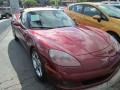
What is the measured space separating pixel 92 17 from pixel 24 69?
131 inches

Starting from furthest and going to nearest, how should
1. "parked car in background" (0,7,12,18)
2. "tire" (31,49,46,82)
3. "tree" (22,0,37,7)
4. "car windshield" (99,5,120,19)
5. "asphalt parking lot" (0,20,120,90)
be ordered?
"tree" (22,0,37,7) < "parked car in background" (0,7,12,18) < "car windshield" (99,5,120,19) < "asphalt parking lot" (0,20,120,90) < "tire" (31,49,46,82)

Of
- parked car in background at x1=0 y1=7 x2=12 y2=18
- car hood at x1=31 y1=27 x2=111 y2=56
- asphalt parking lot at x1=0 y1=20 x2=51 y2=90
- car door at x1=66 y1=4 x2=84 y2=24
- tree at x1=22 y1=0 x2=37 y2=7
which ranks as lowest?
tree at x1=22 y1=0 x2=37 y2=7

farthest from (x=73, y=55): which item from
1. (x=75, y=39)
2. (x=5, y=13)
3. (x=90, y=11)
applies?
(x=5, y=13)

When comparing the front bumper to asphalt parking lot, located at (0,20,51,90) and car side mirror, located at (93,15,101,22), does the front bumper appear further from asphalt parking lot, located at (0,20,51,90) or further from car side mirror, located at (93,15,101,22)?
car side mirror, located at (93,15,101,22)

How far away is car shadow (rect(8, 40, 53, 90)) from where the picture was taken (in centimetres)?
419

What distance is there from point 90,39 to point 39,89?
131 centimetres

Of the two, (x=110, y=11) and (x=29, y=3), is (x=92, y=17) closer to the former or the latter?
(x=110, y=11)

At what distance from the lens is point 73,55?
3686 millimetres

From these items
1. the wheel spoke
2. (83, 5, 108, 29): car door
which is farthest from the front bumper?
(83, 5, 108, 29): car door

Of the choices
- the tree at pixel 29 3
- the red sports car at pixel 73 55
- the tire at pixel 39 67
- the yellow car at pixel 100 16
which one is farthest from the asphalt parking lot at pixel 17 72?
the tree at pixel 29 3

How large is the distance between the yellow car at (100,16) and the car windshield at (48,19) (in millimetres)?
1131

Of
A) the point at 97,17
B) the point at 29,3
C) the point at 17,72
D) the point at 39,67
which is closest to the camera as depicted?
the point at 39,67

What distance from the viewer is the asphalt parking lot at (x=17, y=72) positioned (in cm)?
417

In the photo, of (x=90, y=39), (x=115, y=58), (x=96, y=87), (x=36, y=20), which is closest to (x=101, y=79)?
(x=96, y=87)
